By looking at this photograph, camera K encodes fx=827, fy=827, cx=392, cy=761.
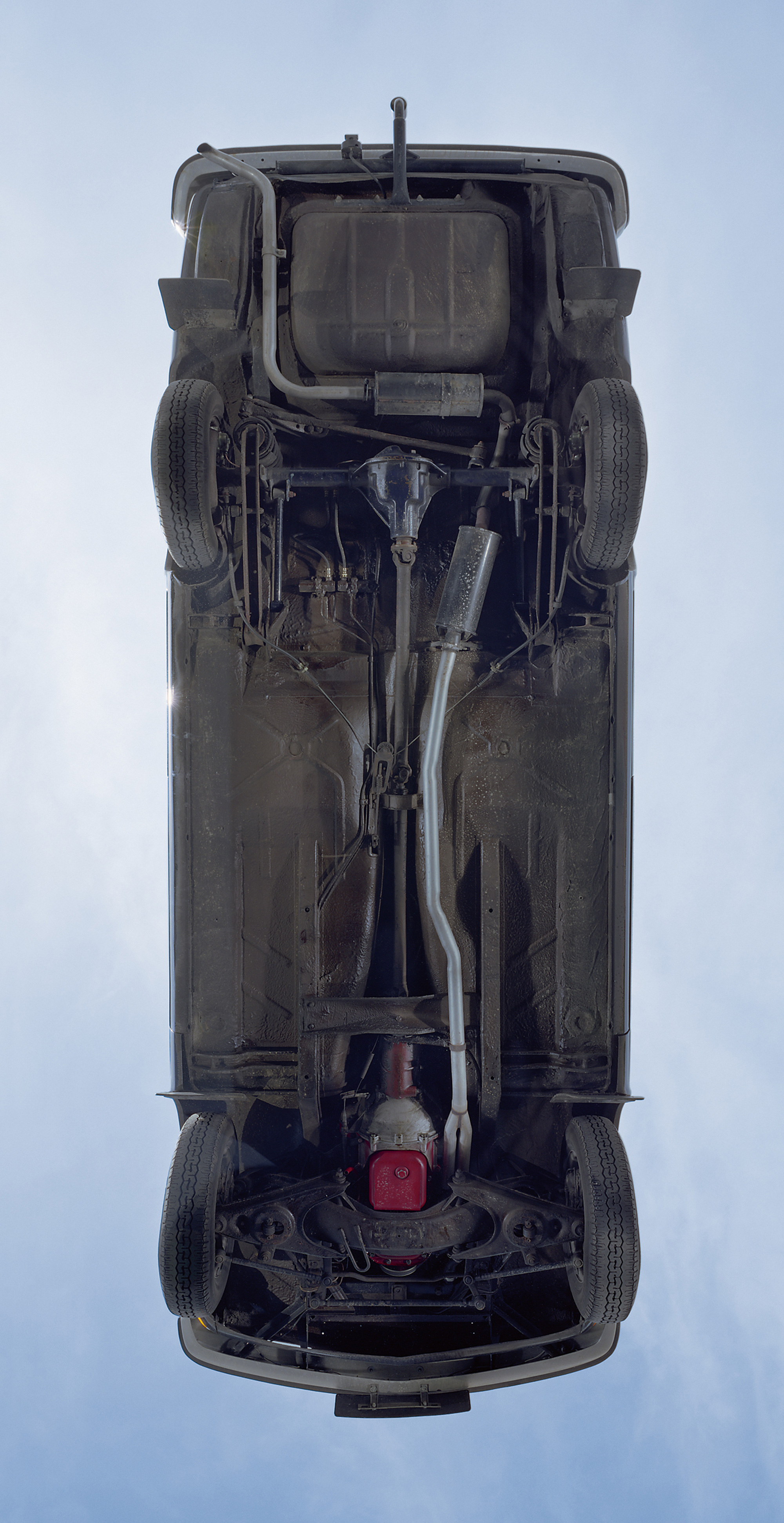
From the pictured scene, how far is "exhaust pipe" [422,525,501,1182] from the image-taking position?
10.6ft

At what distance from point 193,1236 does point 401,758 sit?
6.37 feet

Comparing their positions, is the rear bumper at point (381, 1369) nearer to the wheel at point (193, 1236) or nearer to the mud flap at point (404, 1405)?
the mud flap at point (404, 1405)

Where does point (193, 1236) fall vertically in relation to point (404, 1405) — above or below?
A: above

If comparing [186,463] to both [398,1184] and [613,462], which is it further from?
[398,1184]

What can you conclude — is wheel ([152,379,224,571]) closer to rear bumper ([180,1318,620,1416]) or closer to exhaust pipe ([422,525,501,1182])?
exhaust pipe ([422,525,501,1182])

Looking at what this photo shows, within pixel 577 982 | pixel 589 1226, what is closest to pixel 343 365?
pixel 577 982

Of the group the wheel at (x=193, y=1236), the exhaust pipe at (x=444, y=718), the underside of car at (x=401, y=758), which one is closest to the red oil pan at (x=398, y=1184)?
the underside of car at (x=401, y=758)

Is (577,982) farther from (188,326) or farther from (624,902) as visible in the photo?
(188,326)

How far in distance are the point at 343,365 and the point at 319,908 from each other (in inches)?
89.9

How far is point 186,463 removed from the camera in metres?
3.07

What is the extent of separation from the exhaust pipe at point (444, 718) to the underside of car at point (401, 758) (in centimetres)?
1

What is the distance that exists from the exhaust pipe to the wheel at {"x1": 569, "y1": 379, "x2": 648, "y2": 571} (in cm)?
40

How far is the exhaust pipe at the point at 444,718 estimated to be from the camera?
3217 mm

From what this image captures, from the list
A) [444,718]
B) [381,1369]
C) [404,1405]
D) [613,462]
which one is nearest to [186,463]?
[444,718]
